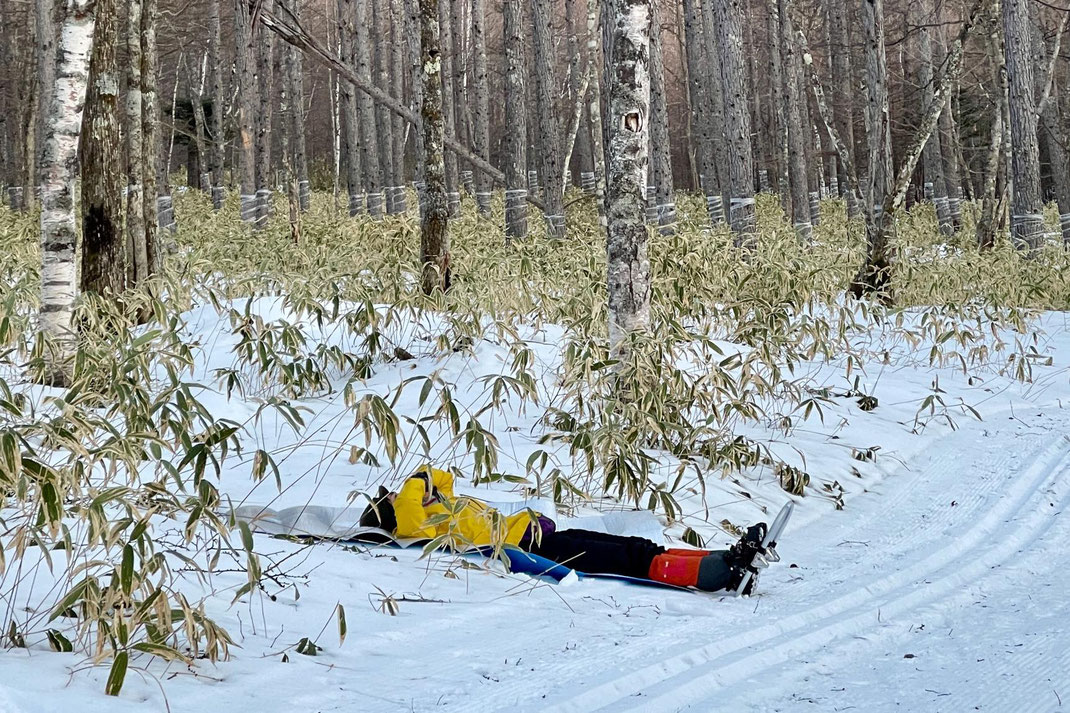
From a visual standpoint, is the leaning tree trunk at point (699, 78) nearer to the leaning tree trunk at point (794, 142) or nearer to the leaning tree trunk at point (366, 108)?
the leaning tree trunk at point (794, 142)

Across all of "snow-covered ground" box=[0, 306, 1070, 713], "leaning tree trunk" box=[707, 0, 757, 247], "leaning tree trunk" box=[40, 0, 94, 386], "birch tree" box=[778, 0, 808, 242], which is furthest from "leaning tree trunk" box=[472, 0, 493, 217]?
"snow-covered ground" box=[0, 306, 1070, 713]

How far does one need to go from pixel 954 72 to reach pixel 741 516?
274 inches

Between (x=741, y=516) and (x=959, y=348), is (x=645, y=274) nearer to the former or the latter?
(x=741, y=516)

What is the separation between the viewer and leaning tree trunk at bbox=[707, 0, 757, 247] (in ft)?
41.0

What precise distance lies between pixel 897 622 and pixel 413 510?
5.99ft

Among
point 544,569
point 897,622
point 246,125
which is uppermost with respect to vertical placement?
point 246,125

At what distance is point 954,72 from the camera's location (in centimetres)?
1003

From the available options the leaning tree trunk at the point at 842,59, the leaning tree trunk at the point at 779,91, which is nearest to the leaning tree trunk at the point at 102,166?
the leaning tree trunk at the point at 779,91

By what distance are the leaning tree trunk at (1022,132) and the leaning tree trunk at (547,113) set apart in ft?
17.6

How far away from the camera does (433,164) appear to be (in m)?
7.98

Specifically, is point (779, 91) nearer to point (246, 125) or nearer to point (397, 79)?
point (397, 79)

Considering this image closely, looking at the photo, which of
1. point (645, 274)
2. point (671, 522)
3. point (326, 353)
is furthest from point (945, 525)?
point (326, 353)

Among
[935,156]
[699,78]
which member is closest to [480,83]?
[699,78]

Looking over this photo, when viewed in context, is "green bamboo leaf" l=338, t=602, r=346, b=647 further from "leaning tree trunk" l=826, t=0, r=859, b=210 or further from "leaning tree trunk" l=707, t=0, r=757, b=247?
"leaning tree trunk" l=826, t=0, r=859, b=210
